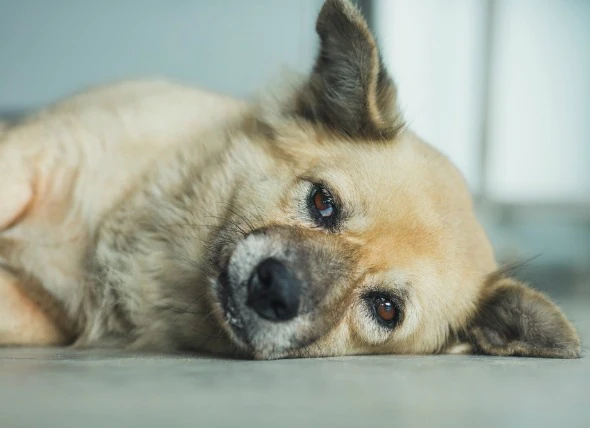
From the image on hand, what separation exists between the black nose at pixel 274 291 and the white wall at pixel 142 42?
3.61 metres

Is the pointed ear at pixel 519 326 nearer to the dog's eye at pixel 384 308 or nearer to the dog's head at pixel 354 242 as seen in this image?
the dog's head at pixel 354 242

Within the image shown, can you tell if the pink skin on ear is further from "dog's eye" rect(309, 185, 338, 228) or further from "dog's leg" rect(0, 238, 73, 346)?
"dog's eye" rect(309, 185, 338, 228)

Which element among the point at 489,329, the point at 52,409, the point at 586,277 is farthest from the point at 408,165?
the point at 586,277

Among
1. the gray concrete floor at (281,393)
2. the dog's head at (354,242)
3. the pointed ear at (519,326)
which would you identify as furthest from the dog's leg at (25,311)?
the pointed ear at (519,326)

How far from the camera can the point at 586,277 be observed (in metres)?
5.30

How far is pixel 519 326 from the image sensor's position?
2207 millimetres

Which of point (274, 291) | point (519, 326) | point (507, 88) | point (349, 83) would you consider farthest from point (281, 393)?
point (507, 88)

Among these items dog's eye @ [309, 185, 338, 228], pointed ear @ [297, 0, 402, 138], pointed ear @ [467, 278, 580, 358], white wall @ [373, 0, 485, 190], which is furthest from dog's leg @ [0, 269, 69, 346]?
white wall @ [373, 0, 485, 190]

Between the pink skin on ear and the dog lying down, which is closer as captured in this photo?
the dog lying down

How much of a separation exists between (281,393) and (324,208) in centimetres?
79

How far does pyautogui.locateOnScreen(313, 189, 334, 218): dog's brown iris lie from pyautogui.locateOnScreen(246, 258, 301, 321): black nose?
32 centimetres

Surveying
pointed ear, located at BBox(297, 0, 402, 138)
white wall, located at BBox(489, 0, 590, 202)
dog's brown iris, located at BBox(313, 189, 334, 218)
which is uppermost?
pointed ear, located at BBox(297, 0, 402, 138)

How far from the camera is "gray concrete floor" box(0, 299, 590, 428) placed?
1209 mm

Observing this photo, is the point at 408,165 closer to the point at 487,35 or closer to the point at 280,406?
the point at 280,406
